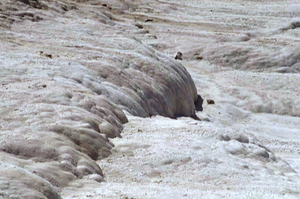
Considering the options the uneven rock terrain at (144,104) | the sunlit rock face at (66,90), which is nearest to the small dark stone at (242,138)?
the uneven rock terrain at (144,104)

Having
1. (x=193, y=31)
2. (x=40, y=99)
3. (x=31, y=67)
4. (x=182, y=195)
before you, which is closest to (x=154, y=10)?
(x=193, y=31)

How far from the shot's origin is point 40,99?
563 inches

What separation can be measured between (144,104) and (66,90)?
460 cm

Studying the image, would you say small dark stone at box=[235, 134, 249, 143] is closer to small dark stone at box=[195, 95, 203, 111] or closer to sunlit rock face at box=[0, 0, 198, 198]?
sunlit rock face at box=[0, 0, 198, 198]

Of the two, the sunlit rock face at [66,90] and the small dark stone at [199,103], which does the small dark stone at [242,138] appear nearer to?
the sunlit rock face at [66,90]

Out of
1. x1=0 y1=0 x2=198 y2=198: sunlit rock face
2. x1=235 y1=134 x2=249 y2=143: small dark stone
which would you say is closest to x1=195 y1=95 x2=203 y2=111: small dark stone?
x1=0 y1=0 x2=198 y2=198: sunlit rock face

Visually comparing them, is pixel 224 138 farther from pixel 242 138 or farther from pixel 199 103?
pixel 199 103

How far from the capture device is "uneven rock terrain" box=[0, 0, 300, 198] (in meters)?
11.3

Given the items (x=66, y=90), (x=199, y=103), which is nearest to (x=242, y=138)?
(x=66, y=90)

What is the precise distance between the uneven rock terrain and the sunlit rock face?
0.04 m

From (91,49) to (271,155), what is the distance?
928cm

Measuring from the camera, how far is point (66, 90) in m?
15.3

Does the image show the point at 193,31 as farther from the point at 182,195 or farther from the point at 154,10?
the point at 182,195

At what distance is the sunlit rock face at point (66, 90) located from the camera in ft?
36.2
